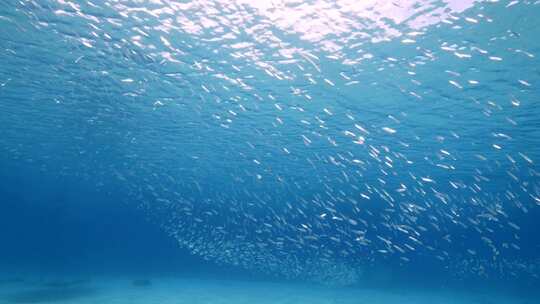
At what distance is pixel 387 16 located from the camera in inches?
434

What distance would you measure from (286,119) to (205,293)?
1438 cm

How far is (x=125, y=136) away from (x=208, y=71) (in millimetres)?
12196

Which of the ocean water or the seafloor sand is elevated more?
the ocean water

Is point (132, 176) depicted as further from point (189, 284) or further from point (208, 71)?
point (208, 71)

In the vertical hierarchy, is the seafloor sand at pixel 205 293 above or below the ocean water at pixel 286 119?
below

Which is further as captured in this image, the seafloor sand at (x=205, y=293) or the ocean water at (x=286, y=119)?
the seafloor sand at (x=205, y=293)

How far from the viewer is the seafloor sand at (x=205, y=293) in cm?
2184

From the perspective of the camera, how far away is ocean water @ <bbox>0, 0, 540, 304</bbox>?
11719 mm

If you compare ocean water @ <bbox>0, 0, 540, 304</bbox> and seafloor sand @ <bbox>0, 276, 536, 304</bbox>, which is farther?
seafloor sand @ <bbox>0, 276, 536, 304</bbox>

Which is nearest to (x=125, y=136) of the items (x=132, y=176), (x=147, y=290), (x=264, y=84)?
(x=147, y=290)

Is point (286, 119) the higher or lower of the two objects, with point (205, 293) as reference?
higher

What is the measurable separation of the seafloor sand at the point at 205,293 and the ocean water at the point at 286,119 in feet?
0.94

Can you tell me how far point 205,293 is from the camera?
26.8 metres

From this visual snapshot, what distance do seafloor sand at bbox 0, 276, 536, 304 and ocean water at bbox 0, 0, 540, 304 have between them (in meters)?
0.29
